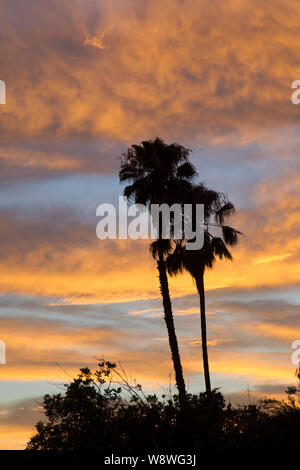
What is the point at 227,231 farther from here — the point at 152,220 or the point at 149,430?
the point at 149,430

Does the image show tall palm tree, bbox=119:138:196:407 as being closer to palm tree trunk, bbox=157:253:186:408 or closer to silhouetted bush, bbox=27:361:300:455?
palm tree trunk, bbox=157:253:186:408

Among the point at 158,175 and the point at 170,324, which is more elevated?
the point at 158,175

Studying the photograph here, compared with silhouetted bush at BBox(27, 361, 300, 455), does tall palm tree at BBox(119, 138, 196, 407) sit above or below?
above

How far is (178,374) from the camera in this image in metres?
35.6

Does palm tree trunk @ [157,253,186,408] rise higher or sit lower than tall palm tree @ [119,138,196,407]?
lower

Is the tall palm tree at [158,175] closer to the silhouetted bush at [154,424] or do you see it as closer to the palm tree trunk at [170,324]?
the palm tree trunk at [170,324]

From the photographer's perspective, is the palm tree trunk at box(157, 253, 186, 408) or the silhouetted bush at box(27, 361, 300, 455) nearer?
the silhouetted bush at box(27, 361, 300, 455)

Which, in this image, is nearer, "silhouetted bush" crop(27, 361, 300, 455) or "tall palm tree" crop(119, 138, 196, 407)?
"silhouetted bush" crop(27, 361, 300, 455)

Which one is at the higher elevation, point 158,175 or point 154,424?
point 158,175

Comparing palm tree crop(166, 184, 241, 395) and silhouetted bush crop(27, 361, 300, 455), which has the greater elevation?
palm tree crop(166, 184, 241, 395)

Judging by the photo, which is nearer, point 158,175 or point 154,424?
point 154,424
